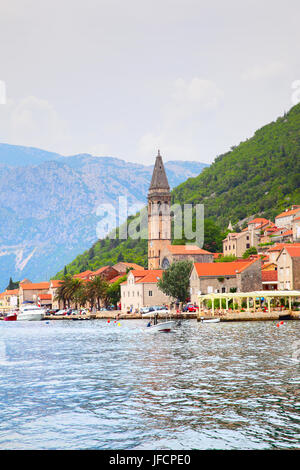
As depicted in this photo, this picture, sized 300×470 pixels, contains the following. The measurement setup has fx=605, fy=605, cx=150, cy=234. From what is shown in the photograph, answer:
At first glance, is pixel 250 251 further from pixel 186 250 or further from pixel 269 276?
pixel 269 276

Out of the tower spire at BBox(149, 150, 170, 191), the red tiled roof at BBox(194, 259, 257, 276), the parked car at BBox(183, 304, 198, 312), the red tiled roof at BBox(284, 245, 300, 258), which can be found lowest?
the parked car at BBox(183, 304, 198, 312)

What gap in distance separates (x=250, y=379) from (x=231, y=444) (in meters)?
10.8

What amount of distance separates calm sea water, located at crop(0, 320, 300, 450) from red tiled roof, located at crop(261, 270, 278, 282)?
5942cm

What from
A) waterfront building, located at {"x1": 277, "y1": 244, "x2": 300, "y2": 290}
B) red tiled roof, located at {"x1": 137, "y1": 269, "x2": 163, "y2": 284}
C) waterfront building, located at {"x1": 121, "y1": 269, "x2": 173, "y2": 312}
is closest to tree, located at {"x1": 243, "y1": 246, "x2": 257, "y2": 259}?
waterfront building, located at {"x1": 121, "y1": 269, "x2": 173, "y2": 312}

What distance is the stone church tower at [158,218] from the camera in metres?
175

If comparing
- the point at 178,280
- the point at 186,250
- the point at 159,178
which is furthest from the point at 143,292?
the point at 159,178

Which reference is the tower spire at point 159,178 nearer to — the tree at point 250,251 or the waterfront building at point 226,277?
the tree at point 250,251

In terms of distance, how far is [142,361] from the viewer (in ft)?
123

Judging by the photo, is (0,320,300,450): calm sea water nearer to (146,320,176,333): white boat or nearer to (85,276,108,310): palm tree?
(146,320,176,333): white boat

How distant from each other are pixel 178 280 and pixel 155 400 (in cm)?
8760

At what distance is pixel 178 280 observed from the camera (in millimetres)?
111312

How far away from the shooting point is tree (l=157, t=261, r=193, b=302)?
111 m
